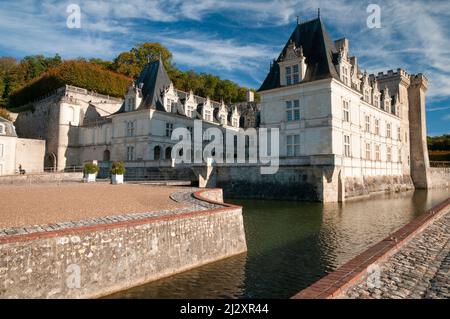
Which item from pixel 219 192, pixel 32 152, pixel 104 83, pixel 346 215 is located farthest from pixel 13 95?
pixel 346 215

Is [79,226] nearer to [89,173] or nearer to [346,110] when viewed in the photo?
[89,173]

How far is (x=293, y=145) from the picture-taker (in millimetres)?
27234

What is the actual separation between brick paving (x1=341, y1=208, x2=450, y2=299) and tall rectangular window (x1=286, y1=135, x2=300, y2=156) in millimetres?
18399

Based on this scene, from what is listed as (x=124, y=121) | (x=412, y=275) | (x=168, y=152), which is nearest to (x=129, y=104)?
(x=124, y=121)

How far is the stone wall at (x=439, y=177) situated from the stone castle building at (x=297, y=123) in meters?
2.26

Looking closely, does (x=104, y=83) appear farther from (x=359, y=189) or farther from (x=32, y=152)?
(x=359, y=189)

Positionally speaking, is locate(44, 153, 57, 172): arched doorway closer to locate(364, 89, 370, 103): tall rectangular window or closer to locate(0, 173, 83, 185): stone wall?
locate(0, 173, 83, 185): stone wall

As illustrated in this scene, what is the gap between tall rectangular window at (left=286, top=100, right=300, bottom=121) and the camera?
27.3 m

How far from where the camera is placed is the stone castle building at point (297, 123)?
25500mm

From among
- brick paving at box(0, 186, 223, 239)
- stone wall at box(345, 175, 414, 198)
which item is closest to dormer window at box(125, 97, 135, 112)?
stone wall at box(345, 175, 414, 198)

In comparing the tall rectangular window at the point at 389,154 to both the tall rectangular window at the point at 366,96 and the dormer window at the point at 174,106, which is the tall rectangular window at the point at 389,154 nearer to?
the tall rectangular window at the point at 366,96

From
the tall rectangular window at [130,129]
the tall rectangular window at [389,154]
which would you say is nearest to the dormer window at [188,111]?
the tall rectangular window at [130,129]

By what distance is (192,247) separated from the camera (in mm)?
8898
